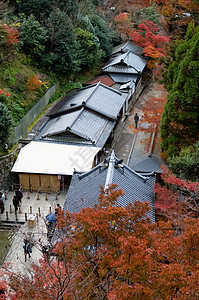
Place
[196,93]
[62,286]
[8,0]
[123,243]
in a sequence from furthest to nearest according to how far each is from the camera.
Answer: [8,0], [196,93], [123,243], [62,286]

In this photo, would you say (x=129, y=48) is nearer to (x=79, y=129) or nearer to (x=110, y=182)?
(x=79, y=129)

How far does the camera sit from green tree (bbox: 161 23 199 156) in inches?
842

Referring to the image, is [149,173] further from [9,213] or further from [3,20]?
[3,20]

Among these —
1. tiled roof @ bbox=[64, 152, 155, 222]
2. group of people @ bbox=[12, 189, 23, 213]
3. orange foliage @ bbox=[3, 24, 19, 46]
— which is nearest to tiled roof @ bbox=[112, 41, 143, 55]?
Answer: orange foliage @ bbox=[3, 24, 19, 46]

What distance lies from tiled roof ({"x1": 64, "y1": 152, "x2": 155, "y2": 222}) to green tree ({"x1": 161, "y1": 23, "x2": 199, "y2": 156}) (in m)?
3.02

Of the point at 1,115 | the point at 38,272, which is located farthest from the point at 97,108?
the point at 38,272

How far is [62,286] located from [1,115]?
16358mm

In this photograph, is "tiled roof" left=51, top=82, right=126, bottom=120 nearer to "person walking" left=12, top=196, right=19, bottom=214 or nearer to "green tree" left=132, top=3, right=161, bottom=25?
"person walking" left=12, top=196, right=19, bottom=214

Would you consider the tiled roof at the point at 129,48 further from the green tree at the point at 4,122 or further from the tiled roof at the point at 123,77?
the green tree at the point at 4,122

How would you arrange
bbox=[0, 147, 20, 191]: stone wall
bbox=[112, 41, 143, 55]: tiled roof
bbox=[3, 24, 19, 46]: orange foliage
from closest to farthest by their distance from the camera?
bbox=[0, 147, 20, 191]: stone wall < bbox=[3, 24, 19, 46]: orange foliage < bbox=[112, 41, 143, 55]: tiled roof

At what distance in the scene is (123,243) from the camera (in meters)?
10.7

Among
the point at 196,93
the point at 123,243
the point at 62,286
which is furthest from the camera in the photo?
the point at 196,93

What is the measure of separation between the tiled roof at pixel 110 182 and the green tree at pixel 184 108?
3.02 metres

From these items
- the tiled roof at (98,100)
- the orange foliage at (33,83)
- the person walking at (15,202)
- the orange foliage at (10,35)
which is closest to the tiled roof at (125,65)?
the tiled roof at (98,100)
